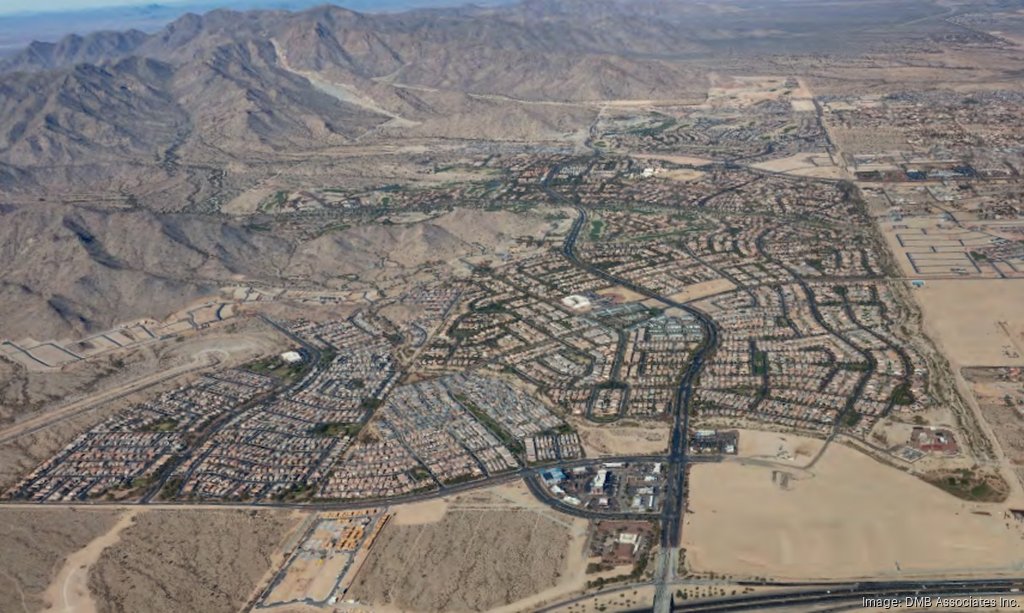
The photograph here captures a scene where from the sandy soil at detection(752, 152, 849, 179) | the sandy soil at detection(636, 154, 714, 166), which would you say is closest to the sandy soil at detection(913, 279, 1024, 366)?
the sandy soil at detection(752, 152, 849, 179)

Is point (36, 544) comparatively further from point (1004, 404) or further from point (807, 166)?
point (807, 166)

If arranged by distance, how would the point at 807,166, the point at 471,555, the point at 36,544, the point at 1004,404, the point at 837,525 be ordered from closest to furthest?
the point at 837,525 → the point at 471,555 → the point at 36,544 → the point at 1004,404 → the point at 807,166

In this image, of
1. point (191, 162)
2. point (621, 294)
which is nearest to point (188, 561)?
point (621, 294)

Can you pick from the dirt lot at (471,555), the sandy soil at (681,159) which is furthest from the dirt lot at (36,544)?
the sandy soil at (681,159)

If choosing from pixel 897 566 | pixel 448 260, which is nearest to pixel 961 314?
pixel 897 566

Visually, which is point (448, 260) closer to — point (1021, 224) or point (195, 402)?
point (195, 402)
